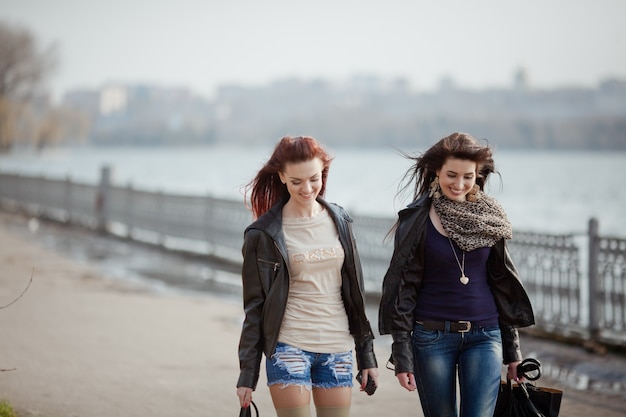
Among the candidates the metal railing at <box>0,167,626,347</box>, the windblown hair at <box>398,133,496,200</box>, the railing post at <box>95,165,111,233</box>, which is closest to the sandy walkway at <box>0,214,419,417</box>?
the metal railing at <box>0,167,626,347</box>

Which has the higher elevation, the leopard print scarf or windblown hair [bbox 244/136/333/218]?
windblown hair [bbox 244/136/333/218]

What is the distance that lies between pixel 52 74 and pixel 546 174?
235 ft

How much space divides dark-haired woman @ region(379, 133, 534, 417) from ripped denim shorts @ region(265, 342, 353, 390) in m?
0.24

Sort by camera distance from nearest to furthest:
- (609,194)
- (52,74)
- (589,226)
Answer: (589,226)
(52,74)
(609,194)

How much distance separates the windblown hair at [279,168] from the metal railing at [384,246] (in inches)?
130

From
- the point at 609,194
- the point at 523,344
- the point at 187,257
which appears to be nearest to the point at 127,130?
the point at 609,194

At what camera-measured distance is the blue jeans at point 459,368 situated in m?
3.67

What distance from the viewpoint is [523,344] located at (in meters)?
9.54

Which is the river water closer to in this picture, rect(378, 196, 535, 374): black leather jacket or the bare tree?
the bare tree

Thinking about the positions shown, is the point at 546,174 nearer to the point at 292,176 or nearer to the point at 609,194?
the point at 609,194

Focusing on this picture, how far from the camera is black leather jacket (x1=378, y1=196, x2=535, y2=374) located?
12.2 ft

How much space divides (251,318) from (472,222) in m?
1.09

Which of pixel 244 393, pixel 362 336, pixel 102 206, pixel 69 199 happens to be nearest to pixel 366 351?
pixel 362 336

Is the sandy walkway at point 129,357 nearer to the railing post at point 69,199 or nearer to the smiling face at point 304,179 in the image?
the smiling face at point 304,179
